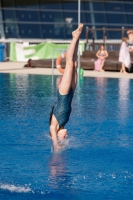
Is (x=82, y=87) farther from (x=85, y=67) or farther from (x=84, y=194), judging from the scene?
(x=84, y=194)

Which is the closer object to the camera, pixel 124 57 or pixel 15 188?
pixel 15 188

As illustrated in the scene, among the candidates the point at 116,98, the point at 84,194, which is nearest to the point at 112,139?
the point at 84,194

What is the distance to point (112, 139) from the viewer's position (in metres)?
10.2

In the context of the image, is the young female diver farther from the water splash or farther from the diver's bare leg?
the water splash

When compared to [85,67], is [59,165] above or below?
above

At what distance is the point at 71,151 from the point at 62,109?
2.34 feet

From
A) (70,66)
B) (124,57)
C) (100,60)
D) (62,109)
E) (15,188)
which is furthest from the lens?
(100,60)

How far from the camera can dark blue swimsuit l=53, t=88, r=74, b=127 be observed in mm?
9086

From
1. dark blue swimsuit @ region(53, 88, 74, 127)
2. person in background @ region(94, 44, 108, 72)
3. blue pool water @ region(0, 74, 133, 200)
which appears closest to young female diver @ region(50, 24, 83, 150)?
dark blue swimsuit @ region(53, 88, 74, 127)

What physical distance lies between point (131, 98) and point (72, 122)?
4307mm

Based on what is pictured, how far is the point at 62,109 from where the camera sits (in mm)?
9195

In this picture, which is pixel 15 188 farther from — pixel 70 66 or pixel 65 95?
pixel 70 66

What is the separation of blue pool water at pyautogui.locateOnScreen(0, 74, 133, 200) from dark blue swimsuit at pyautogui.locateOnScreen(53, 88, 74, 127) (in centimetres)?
53

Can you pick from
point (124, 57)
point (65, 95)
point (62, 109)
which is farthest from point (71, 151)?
point (124, 57)
